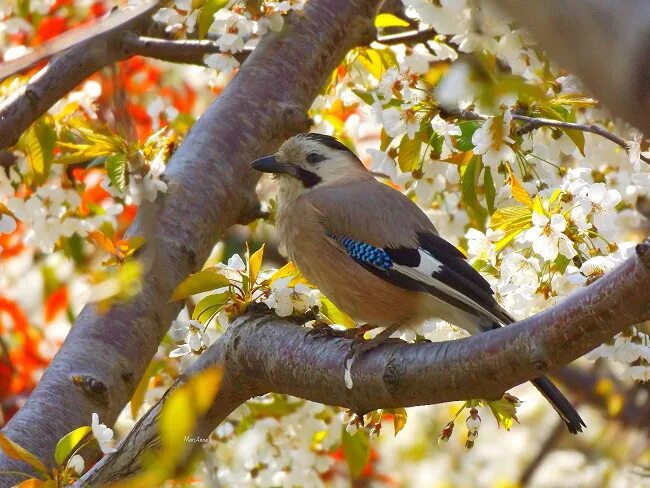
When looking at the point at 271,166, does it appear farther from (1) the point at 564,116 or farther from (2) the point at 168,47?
(1) the point at 564,116

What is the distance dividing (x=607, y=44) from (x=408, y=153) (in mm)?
2180

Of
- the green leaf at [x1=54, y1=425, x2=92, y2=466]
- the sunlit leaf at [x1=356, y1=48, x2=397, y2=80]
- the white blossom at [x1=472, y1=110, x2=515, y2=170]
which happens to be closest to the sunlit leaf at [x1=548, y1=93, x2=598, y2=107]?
the white blossom at [x1=472, y1=110, x2=515, y2=170]

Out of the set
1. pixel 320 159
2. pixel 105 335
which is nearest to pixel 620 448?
pixel 320 159

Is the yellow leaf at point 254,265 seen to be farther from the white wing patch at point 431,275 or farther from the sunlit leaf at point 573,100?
the sunlit leaf at point 573,100

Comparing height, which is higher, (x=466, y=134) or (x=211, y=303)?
(x=466, y=134)

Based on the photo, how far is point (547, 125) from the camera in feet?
7.66

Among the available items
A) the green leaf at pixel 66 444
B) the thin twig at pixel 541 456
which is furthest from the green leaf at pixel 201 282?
the thin twig at pixel 541 456

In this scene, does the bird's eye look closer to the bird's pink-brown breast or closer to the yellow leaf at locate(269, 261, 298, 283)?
the bird's pink-brown breast

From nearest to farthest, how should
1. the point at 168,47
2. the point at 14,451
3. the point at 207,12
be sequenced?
the point at 14,451
the point at 207,12
the point at 168,47

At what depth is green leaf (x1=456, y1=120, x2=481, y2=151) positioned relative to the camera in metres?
2.55

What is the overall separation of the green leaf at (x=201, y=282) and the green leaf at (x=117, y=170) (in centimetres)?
54

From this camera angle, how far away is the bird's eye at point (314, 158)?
3328 millimetres

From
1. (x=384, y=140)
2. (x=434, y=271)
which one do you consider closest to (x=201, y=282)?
(x=434, y=271)

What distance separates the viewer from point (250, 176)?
3.14 meters
